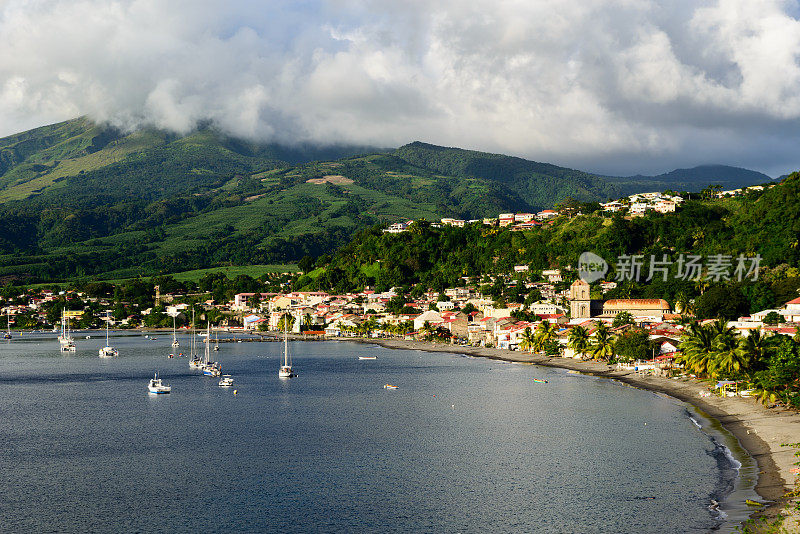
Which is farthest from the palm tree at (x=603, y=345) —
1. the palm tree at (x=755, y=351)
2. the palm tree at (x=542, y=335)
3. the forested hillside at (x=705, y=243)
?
the palm tree at (x=755, y=351)

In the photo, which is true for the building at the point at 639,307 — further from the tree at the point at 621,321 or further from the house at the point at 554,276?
the house at the point at 554,276

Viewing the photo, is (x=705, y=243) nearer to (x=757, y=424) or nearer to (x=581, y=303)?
(x=581, y=303)

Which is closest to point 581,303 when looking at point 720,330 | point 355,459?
point 720,330

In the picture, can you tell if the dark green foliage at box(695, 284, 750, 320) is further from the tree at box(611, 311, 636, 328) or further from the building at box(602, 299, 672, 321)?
the building at box(602, 299, 672, 321)

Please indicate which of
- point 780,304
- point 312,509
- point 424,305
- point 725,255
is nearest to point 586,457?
point 312,509

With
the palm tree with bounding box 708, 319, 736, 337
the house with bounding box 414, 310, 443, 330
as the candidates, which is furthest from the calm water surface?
the house with bounding box 414, 310, 443, 330

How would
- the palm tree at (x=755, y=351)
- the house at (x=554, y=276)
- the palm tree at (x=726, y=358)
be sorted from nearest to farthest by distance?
the palm tree at (x=755, y=351)
the palm tree at (x=726, y=358)
the house at (x=554, y=276)

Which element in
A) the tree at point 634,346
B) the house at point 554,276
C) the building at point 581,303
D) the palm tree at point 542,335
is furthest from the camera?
the house at point 554,276
